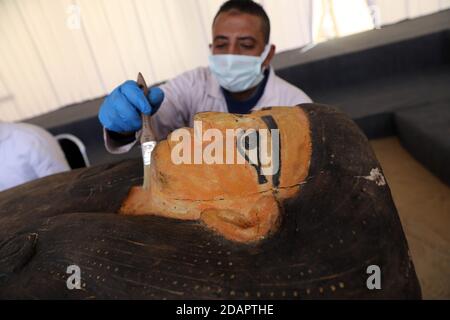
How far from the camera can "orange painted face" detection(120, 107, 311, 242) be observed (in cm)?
72

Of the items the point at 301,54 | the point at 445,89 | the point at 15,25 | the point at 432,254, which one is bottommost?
the point at 432,254

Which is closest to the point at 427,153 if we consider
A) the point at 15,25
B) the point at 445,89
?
the point at 445,89

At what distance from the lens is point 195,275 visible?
0.63 metres

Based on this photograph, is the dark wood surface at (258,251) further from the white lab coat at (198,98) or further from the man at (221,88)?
the white lab coat at (198,98)

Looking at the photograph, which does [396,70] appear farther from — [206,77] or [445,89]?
[206,77]

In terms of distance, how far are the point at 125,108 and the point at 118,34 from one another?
2.62 metres

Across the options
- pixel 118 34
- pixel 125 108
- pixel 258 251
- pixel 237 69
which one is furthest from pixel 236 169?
pixel 118 34

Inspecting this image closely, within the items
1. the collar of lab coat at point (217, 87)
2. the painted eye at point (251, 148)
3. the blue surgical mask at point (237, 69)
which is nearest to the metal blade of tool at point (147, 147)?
the painted eye at point (251, 148)

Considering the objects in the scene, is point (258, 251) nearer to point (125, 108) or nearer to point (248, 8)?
point (125, 108)

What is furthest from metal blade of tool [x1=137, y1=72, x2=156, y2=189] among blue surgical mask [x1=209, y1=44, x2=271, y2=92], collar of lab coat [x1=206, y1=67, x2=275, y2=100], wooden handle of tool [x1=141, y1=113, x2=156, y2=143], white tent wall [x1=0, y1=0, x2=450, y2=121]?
white tent wall [x1=0, y1=0, x2=450, y2=121]

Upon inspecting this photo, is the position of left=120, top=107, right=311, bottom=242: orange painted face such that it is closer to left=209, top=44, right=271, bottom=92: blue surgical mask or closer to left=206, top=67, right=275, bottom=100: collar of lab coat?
left=209, top=44, right=271, bottom=92: blue surgical mask

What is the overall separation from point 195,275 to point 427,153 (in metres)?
2.01

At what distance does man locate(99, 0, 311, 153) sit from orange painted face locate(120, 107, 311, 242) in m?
0.38

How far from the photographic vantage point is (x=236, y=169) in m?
0.74
